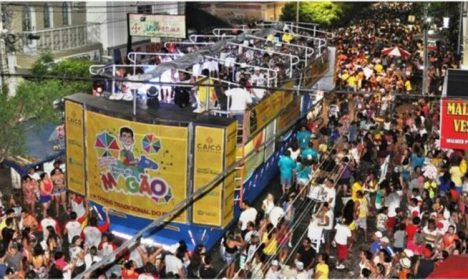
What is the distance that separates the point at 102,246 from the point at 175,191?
2019mm

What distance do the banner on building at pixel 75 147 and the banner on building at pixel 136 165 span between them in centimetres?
25

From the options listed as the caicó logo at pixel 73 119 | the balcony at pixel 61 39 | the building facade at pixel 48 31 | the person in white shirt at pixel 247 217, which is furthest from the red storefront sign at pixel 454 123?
the balcony at pixel 61 39

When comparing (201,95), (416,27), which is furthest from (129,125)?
(416,27)

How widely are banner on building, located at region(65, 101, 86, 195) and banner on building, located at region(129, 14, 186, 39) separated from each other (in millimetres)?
9001

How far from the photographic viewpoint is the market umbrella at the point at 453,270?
787 centimetres

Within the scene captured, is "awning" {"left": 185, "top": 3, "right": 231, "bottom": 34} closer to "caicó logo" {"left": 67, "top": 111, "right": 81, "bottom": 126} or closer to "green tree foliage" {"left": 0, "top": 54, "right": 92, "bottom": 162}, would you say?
"green tree foliage" {"left": 0, "top": 54, "right": 92, "bottom": 162}

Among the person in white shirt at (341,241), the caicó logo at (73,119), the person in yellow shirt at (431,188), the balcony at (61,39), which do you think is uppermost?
the balcony at (61,39)

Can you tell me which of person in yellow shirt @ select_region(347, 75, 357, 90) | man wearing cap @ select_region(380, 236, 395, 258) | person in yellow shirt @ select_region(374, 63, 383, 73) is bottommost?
man wearing cap @ select_region(380, 236, 395, 258)

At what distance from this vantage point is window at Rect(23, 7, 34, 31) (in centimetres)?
2330

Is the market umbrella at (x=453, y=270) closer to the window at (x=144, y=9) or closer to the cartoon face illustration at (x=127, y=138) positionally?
the cartoon face illustration at (x=127, y=138)

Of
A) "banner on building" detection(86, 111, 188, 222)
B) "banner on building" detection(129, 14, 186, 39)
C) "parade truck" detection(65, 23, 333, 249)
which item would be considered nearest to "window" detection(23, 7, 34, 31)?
"banner on building" detection(129, 14, 186, 39)

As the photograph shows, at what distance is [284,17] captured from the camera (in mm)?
45125

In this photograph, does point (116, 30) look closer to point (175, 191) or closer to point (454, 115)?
point (175, 191)

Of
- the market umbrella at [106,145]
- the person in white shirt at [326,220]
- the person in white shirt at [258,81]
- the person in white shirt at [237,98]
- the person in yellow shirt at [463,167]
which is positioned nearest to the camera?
the person in white shirt at [326,220]
